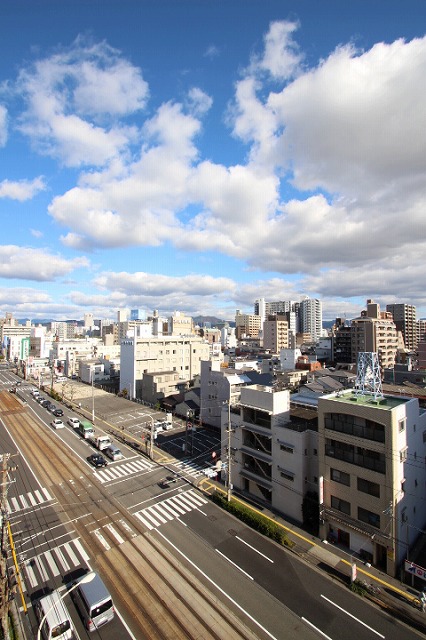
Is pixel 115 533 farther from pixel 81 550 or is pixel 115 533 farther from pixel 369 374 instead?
pixel 369 374

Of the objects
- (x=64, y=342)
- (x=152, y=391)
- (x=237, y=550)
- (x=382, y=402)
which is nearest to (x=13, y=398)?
(x=152, y=391)

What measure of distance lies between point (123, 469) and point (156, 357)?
146 feet

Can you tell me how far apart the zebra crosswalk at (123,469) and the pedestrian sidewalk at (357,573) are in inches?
687

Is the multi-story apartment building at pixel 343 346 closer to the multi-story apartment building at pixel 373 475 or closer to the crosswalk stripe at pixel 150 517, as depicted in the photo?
the multi-story apartment building at pixel 373 475

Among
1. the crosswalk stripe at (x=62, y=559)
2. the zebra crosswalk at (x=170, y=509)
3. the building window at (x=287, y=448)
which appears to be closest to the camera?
→ the crosswalk stripe at (x=62, y=559)

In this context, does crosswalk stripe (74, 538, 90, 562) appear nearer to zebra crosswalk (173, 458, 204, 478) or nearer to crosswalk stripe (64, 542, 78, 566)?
crosswalk stripe (64, 542, 78, 566)

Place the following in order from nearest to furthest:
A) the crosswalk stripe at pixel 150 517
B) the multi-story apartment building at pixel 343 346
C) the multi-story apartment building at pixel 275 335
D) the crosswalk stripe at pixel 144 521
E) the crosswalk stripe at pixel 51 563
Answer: the crosswalk stripe at pixel 51 563 < the crosswalk stripe at pixel 144 521 < the crosswalk stripe at pixel 150 517 < the multi-story apartment building at pixel 343 346 < the multi-story apartment building at pixel 275 335

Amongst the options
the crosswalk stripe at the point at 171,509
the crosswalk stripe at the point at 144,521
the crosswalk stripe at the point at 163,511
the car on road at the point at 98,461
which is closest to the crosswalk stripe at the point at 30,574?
the crosswalk stripe at the point at 144,521

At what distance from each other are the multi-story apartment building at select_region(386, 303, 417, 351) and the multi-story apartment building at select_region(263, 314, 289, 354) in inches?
2506

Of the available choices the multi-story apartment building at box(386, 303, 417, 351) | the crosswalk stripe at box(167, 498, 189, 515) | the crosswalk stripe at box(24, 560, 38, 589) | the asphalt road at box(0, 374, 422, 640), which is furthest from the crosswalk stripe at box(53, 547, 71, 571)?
the multi-story apartment building at box(386, 303, 417, 351)

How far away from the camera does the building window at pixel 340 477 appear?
1025 inches

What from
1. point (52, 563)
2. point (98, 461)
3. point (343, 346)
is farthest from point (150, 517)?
point (343, 346)

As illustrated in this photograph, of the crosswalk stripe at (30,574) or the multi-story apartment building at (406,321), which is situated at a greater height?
the multi-story apartment building at (406,321)

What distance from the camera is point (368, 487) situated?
2484 centimetres
